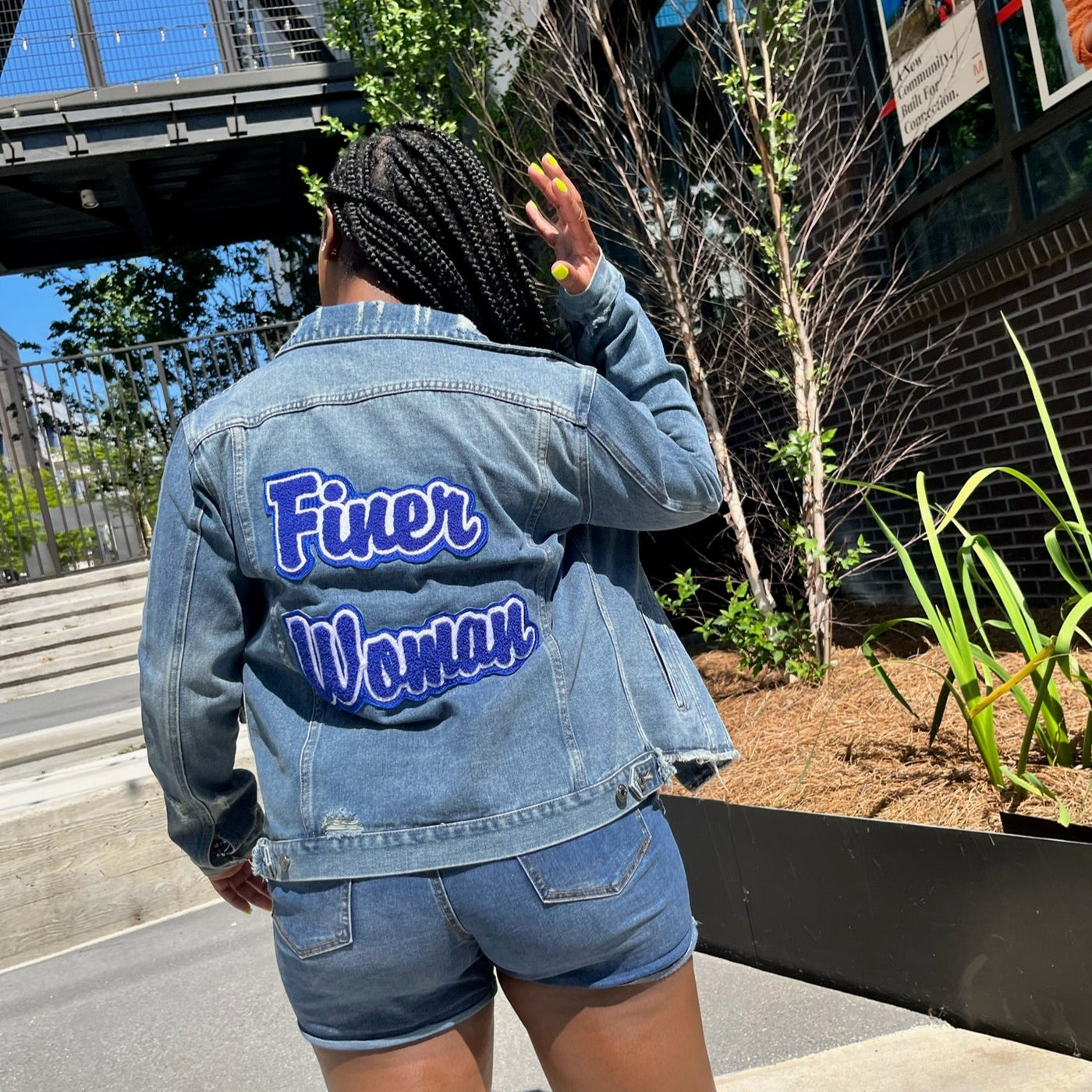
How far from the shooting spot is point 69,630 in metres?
6.68

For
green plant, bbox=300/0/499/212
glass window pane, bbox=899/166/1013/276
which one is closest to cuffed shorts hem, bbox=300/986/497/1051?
glass window pane, bbox=899/166/1013/276

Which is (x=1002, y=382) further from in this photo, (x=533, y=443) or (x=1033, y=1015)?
(x=533, y=443)

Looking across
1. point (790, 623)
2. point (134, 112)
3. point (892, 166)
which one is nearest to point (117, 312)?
point (134, 112)

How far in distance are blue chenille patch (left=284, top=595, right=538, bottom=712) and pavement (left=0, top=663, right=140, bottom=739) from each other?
4967 millimetres

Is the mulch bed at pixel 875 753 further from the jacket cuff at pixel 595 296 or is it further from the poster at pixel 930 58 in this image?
the poster at pixel 930 58

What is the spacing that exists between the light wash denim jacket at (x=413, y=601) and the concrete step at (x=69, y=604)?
18.9ft

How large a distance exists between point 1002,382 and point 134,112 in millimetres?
8719

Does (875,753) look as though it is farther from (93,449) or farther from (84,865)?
(93,449)

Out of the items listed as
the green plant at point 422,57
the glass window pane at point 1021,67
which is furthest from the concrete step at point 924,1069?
the green plant at point 422,57

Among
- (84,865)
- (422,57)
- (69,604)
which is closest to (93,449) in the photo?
(69,604)

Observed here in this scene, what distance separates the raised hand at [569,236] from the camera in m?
1.38

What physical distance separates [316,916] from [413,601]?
37 centimetres

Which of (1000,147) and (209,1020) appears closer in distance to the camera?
(209,1020)

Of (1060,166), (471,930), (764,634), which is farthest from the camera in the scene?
(1060,166)
